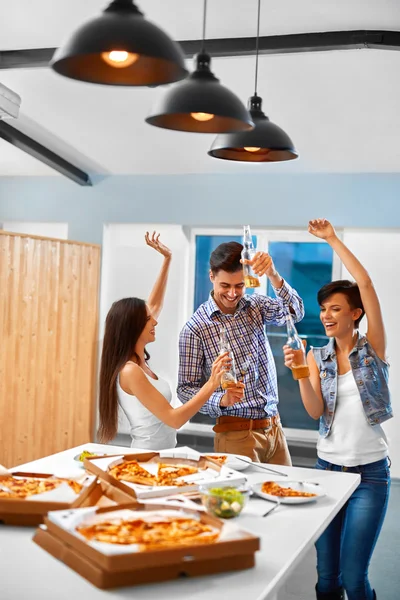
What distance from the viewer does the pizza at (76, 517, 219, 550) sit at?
1.63 metres

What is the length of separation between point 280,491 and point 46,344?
162 inches

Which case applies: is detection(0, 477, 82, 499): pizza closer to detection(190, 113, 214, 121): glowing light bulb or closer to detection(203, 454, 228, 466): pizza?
detection(203, 454, 228, 466): pizza

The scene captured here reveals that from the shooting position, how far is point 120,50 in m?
1.71

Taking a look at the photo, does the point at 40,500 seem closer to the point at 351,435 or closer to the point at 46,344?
the point at 351,435

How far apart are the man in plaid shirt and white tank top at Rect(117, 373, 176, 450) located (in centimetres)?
20

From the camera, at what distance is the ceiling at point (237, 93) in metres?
4.48

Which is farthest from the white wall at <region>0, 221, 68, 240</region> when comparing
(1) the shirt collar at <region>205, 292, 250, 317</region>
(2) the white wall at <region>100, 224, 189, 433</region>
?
(1) the shirt collar at <region>205, 292, 250, 317</region>

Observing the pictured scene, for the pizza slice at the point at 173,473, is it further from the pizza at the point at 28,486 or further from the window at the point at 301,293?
the window at the point at 301,293

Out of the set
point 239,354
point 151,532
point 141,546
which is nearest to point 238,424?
point 239,354

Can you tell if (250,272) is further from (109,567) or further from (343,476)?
(109,567)

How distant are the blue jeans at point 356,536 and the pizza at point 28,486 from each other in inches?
44.7

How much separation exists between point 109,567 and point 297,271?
18.2 ft

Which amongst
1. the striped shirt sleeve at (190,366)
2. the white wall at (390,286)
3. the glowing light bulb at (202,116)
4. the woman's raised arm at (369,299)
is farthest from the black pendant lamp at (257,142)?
the white wall at (390,286)

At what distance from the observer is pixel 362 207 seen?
6.32m
